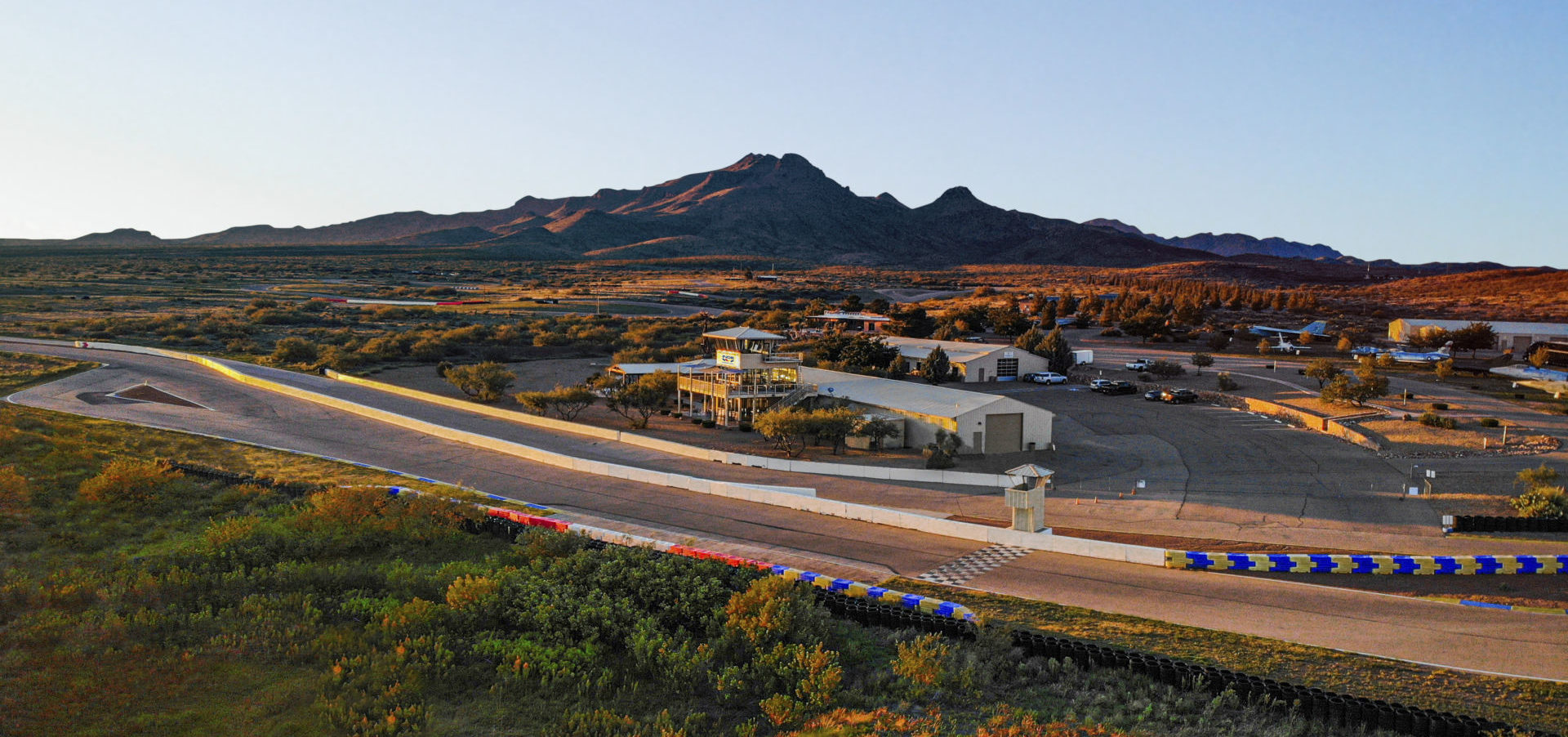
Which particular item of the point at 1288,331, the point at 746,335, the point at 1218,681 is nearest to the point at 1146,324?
the point at 1288,331

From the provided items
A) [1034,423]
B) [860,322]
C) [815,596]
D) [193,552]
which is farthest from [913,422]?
[860,322]

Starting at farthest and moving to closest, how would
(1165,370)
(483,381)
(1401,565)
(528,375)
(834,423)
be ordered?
(1165,370) → (528,375) → (483,381) → (834,423) → (1401,565)

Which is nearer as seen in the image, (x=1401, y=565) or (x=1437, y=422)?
(x=1401, y=565)

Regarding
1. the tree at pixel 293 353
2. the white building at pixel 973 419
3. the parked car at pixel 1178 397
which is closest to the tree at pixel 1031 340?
the parked car at pixel 1178 397

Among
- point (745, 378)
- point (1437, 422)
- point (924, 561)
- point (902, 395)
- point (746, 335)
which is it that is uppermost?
point (746, 335)

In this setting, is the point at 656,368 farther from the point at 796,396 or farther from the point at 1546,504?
the point at 1546,504

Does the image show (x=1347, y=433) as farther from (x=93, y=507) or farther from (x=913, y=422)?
(x=93, y=507)

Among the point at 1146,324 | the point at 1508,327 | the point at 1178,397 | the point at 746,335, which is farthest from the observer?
the point at 1146,324

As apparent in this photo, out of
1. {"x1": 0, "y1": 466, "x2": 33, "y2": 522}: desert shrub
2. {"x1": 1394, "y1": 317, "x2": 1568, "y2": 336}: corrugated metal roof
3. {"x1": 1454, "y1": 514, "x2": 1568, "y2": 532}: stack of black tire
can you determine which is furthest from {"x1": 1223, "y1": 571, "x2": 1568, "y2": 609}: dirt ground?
{"x1": 1394, "y1": 317, "x2": 1568, "y2": 336}: corrugated metal roof
